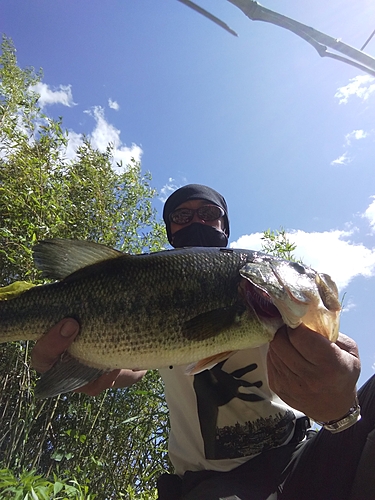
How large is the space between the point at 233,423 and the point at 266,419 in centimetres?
19

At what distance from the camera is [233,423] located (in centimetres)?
194

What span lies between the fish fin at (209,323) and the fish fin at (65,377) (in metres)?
0.43

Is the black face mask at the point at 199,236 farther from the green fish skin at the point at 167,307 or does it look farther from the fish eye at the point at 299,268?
the fish eye at the point at 299,268

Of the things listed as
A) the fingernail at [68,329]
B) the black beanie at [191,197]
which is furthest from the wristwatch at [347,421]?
the black beanie at [191,197]

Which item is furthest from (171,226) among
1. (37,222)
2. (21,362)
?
(21,362)

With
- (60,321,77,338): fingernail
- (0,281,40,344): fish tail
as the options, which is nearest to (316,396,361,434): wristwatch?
(60,321,77,338): fingernail

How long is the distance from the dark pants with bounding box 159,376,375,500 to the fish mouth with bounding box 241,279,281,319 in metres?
0.93

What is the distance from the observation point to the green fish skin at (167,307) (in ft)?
4.27

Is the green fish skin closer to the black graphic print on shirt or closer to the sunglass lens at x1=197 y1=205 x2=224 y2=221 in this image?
→ the black graphic print on shirt

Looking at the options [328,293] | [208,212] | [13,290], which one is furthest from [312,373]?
[208,212]

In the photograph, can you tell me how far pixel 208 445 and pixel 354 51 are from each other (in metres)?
2.21

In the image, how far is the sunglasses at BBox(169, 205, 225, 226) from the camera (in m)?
2.89

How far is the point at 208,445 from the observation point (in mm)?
1924

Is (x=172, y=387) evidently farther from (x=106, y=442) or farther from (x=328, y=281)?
(x=106, y=442)
